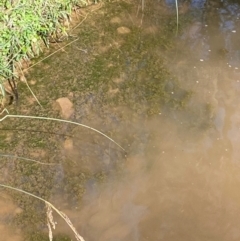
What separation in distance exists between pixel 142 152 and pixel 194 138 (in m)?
0.34

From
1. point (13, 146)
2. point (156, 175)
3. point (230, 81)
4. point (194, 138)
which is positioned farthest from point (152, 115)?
point (13, 146)

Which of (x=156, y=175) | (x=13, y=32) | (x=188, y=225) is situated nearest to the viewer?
(x=188, y=225)

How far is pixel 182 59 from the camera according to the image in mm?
3041

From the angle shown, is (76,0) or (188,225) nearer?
(188,225)

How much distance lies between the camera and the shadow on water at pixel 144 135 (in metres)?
2.12

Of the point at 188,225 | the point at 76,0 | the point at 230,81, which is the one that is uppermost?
the point at 76,0

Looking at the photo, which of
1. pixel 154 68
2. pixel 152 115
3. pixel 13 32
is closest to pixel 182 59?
pixel 154 68

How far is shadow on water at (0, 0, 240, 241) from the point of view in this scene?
6.94ft

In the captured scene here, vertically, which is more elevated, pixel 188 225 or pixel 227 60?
pixel 227 60

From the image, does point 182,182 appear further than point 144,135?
No

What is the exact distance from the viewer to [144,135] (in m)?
2.51

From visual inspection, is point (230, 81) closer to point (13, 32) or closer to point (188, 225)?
point (188, 225)

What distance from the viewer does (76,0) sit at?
3.27 metres

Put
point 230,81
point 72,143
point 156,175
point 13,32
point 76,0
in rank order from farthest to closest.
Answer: point 76,0
point 230,81
point 13,32
point 72,143
point 156,175
